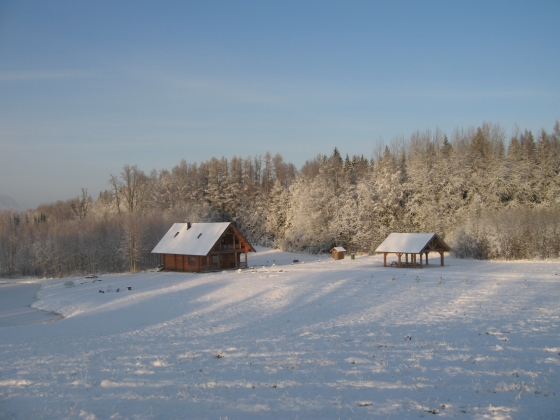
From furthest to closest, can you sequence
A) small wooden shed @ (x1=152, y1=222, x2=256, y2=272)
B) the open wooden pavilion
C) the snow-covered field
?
small wooden shed @ (x1=152, y1=222, x2=256, y2=272), the open wooden pavilion, the snow-covered field

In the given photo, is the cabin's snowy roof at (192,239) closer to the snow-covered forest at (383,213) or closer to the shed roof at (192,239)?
the shed roof at (192,239)

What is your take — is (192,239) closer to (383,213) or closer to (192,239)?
(192,239)

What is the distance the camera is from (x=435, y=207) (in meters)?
63.6

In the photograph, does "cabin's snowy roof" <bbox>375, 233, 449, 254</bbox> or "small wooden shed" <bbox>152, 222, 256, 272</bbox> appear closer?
"cabin's snowy roof" <bbox>375, 233, 449, 254</bbox>

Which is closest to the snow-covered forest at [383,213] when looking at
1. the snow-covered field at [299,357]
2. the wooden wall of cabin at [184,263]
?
the wooden wall of cabin at [184,263]

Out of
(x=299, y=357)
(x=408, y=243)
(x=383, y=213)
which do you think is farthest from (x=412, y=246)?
(x=299, y=357)

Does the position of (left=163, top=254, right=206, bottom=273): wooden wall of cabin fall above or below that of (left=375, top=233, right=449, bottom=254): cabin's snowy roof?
below

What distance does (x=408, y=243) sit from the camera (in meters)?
46.7

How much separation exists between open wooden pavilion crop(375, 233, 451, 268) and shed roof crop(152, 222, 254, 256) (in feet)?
52.2

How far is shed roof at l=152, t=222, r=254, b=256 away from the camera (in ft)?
159

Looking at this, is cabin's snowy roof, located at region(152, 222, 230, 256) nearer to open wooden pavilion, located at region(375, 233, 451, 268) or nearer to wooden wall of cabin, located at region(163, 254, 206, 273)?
wooden wall of cabin, located at region(163, 254, 206, 273)

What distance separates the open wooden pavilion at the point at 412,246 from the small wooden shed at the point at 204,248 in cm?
1569

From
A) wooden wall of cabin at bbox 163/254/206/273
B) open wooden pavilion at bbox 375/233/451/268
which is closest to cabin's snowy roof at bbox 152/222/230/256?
wooden wall of cabin at bbox 163/254/206/273

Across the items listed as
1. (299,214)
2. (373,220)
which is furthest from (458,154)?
(299,214)
